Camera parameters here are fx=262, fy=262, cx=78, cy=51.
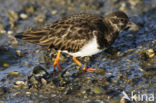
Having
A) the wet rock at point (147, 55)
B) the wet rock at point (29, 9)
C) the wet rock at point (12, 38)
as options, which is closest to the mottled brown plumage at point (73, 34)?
the wet rock at point (147, 55)

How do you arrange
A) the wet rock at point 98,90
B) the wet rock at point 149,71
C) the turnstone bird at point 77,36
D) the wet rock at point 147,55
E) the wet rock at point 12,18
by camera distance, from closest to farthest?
the wet rock at point 98,90 < the wet rock at point 149,71 < the turnstone bird at point 77,36 < the wet rock at point 147,55 < the wet rock at point 12,18

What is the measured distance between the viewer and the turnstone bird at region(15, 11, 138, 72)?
7.34 metres

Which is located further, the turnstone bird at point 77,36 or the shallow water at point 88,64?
the turnstone bird at point 77,36

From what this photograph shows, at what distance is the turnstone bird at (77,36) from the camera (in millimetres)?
7340

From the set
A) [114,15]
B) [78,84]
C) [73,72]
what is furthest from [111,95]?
[114,15]

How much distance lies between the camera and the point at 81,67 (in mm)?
7934

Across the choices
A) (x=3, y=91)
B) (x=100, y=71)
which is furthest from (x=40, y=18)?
(x=3, y=91)

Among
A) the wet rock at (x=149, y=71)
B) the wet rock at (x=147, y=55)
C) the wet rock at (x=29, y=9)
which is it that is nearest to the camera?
the wet rock at (x=149, y=71)

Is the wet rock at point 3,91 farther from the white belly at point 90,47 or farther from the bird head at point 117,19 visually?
the bird head at point 117,19

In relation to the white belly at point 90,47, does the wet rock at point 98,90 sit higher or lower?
lower

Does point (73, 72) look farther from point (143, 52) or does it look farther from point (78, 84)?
point (143, 52)

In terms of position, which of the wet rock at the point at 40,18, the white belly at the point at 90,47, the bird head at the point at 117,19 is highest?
the wet rock at the point at 40,18

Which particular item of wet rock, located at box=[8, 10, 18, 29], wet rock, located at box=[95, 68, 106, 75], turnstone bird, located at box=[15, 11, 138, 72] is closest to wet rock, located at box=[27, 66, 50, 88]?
turnstone bird, located at box=[15, 11, 138, 72]

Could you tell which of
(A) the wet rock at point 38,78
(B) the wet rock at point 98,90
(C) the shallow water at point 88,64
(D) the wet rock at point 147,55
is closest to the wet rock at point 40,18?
(C) the shallow water at point 88,64
